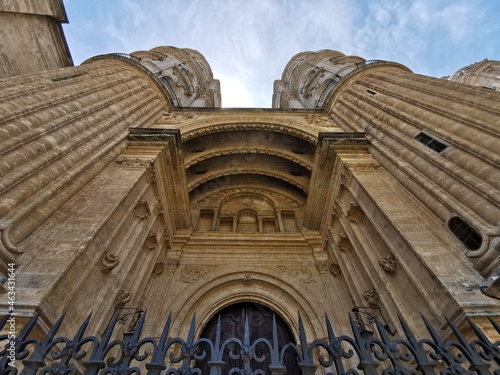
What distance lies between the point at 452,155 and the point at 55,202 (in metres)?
9.13

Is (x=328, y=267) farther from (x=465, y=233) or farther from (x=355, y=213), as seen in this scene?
(x=465, y=233)

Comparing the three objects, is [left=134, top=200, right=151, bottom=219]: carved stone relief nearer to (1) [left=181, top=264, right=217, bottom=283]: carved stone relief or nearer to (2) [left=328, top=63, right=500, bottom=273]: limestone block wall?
(1) [left=181, top=264, right=217, bottom=283]: carved stone relief

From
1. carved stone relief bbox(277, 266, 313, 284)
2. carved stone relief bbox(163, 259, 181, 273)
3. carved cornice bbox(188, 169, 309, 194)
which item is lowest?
carved stone relief bbox(277, 266, 313, 284)

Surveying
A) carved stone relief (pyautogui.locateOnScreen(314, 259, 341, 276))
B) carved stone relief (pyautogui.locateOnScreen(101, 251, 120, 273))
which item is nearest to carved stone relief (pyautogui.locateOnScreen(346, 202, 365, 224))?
carved stone relief (pyautogui.locateOnScreen(314, 259, 341, 276))

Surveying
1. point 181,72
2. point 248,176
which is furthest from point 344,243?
point 181,72

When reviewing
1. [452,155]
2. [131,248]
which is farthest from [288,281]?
[452,155]

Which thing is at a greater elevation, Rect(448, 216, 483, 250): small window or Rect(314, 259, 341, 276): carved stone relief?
Rect(314, 259, 341, 276): carved stone relief

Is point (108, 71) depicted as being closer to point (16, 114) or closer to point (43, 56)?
point (43, 56)

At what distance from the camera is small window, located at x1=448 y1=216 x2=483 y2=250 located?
17.1 ft

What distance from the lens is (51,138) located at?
6.48 meters

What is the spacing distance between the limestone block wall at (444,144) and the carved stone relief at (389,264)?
1349mm

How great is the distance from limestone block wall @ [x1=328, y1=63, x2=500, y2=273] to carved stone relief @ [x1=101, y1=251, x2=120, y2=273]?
729 centimetres

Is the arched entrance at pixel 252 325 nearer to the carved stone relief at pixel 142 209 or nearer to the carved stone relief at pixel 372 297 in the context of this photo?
the carved stone relief at pixel 372 297

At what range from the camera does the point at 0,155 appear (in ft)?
16.9
